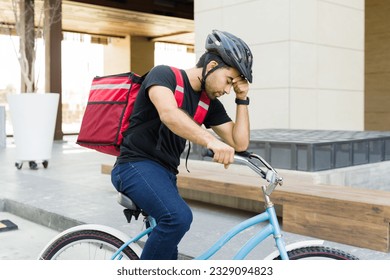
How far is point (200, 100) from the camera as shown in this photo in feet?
7.18

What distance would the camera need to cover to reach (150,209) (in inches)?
80.8

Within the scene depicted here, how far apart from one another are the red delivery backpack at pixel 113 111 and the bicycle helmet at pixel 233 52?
0.24 meters

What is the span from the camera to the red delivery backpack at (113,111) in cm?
220

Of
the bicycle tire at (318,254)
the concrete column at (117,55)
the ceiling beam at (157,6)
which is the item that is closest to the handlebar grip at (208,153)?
the bicycle tire at (318,254)

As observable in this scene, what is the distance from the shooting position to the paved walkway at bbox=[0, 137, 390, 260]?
3818 mm

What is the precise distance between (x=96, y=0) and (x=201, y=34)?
8356mm

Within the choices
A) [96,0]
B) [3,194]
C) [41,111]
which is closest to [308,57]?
[41,111]

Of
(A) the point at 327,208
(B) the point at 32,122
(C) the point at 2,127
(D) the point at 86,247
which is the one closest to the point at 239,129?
(D) the point at 86,247

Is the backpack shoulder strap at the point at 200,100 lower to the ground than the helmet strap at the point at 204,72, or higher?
lower

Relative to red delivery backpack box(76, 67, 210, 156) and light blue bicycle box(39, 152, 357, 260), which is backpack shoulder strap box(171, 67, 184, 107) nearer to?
red delivery backpack box(76, 67, 210, 156)

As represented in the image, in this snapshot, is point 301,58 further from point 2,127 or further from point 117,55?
point 117,55

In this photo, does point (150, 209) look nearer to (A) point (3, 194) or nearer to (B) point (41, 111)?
(A) point (3, 194)

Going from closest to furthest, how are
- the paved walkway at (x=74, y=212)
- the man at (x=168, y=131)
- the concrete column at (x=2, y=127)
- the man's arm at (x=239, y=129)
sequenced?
the man at (x=168, y=131) < the man's arm at (x=239, y=129) < the paved walkway at (x=74, y=212) < the concrete column at (x=2, y=127)

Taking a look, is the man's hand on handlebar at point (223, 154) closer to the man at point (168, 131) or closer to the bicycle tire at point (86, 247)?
the man at point (168, 131)
